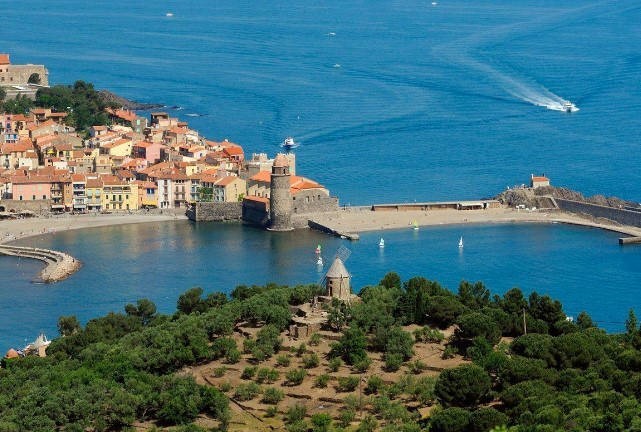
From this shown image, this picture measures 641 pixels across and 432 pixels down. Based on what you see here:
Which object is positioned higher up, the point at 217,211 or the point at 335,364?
the point at 217,211

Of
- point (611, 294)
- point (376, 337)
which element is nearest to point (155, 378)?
point (376, 337)

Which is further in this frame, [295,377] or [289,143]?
[289,143]

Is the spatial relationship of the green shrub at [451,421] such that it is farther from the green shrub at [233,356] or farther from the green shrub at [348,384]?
the green shrub at [233,356]

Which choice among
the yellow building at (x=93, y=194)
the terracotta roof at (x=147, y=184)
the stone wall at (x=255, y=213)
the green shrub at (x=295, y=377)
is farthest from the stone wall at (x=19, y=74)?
the green shrub at (x=295, y=377)

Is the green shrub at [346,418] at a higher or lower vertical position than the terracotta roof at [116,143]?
lower

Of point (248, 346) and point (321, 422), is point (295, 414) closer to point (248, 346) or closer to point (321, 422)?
point (321, 422)

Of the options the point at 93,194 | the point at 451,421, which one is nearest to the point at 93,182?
the point at 93,194

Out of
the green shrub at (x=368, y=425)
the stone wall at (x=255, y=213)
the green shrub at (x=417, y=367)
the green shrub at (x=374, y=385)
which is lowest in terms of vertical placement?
the green shrub at (x=368, y=425)

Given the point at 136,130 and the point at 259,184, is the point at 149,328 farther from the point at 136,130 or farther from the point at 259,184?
the point at 136,130
